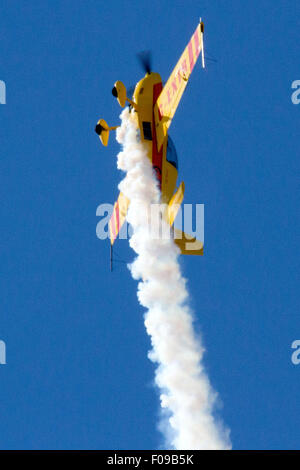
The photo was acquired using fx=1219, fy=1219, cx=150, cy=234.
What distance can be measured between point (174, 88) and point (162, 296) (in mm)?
6234

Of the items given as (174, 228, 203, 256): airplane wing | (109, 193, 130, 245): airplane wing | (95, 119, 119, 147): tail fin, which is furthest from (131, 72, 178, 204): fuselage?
(109, 193, 130, 245): airplane wing

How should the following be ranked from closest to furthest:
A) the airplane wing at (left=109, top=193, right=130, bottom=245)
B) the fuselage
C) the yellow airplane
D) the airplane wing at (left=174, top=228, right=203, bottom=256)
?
the yellow airplane < the fuselage < the airplane wing at (left=174, top=228, right=203, bottom=256) < the airplane wing at (left=109, top=193, right=130, bottom=245)

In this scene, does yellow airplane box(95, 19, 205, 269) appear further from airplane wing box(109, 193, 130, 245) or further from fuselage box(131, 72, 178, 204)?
airplane wing box(109, 193, 130, 245)

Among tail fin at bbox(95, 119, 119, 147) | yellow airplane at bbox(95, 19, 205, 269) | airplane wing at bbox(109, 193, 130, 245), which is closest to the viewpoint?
yellow airplane at bbox(95, 19, 205, 269)

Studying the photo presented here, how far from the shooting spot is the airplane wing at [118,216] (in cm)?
3862

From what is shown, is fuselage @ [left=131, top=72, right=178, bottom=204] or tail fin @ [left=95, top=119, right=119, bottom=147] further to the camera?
tail fin @ [left=95, top=119, right=119, bottom=147]

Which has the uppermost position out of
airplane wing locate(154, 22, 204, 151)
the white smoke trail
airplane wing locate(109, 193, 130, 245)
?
airplane wing locate(154, 22, 204, 151)

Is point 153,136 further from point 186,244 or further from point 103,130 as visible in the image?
point 186,244

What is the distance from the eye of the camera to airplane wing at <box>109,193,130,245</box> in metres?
38.6

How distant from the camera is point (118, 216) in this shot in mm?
39500

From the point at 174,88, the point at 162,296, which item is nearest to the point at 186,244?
the point at 162,296

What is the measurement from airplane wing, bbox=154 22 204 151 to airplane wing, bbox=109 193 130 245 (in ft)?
10.1

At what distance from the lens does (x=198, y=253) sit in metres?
37.7
